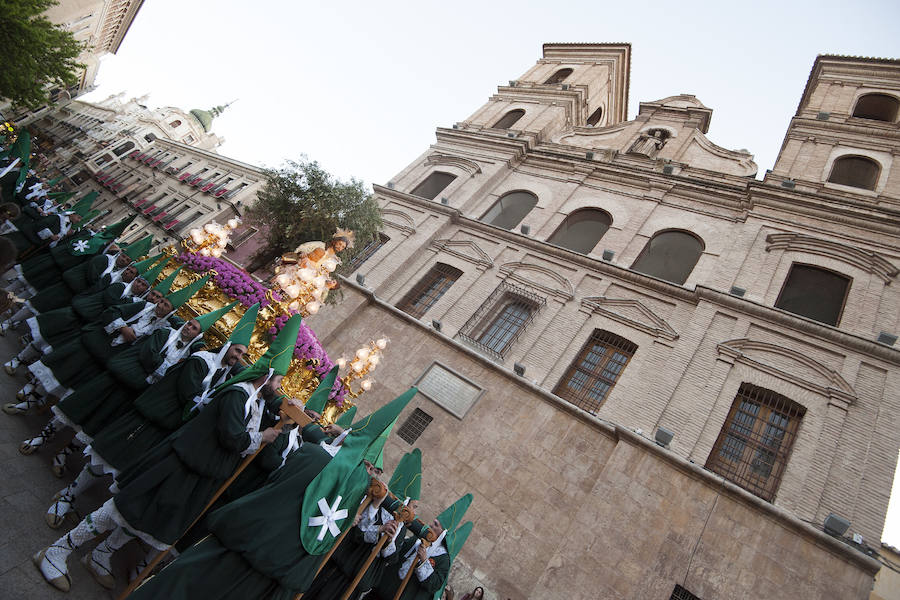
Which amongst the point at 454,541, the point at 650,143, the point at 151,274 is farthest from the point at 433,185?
the point at 454,541

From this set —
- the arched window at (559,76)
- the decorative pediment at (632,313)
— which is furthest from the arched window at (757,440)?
the arched window at (559,76)

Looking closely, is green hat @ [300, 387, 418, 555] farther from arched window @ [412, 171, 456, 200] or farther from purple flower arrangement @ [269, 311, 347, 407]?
arched window @ [412, 171, 456, 200]

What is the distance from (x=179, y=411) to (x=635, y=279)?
38.3 feet

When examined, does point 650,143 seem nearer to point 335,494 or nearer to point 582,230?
point 582,230

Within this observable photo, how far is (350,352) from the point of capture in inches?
522

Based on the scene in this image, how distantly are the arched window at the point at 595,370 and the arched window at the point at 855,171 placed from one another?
29.5 ft

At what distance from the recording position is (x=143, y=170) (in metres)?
37.2

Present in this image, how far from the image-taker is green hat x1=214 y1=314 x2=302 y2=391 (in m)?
4.39

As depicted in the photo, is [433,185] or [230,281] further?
[433,185]

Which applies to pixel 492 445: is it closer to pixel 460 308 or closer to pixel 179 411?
pixel 460 308

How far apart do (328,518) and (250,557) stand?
27.5 inches

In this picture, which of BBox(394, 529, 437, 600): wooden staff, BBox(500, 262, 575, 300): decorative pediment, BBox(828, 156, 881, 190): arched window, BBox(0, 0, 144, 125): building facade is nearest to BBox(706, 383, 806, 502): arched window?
BBox(500, 262, 575, 300): decorative pediment

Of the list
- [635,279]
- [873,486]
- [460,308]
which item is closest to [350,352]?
[460,308]

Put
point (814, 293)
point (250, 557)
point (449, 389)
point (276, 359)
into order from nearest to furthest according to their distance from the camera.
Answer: point (250, 557)
point (276, 359)
point (814, 293)
point (449, 389)
